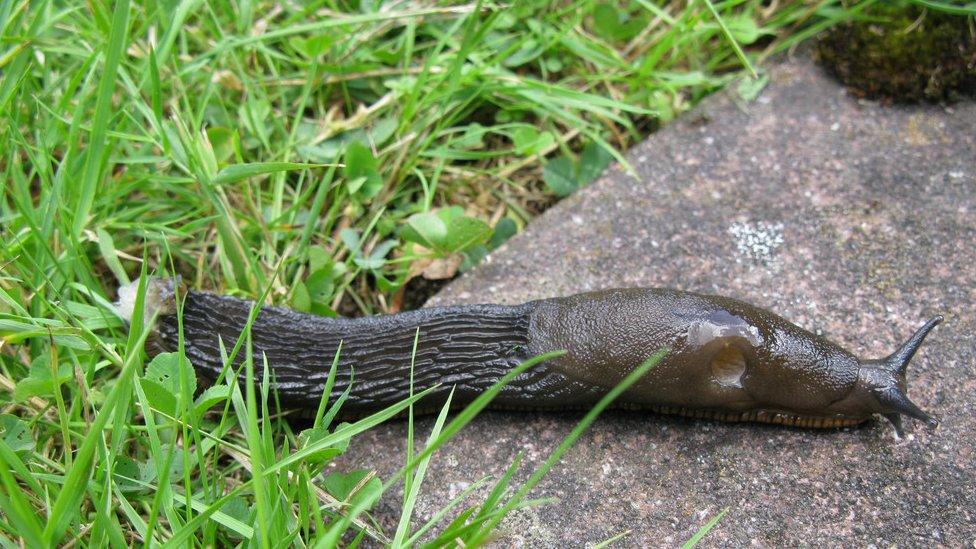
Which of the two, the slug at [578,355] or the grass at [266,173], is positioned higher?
the grass at [266,173]

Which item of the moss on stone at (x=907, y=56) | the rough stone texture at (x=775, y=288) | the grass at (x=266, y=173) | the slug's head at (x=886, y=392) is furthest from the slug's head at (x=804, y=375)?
the moss on stone at (x=907, y=56)

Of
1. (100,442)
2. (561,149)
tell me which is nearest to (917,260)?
(561,149)

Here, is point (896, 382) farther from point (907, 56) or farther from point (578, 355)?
point (907, 56)

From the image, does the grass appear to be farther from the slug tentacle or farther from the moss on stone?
the slug tentacle

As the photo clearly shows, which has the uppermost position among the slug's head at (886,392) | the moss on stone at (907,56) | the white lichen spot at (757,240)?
the moss on stone at (907,56)

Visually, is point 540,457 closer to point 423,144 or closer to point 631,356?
point 631,356

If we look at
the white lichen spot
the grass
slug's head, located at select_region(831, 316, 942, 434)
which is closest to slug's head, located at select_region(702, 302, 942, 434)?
slug's head, located at select_region(831, 316, 942, 434)

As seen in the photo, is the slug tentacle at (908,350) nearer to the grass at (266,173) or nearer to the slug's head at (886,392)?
the slug's head at (886,392)
